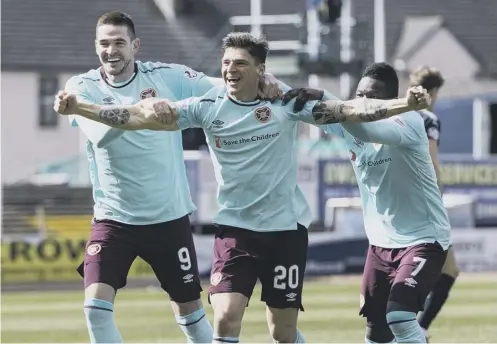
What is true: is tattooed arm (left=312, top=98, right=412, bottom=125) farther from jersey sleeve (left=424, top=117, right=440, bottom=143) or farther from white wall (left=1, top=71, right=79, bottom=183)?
white wall (left=1, top=71, right=79, bottom=183)

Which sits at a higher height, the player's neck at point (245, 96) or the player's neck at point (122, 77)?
the player's neck at point (122, 77)

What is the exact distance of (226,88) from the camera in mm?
8141

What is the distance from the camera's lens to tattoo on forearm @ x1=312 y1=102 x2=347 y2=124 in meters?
7.87

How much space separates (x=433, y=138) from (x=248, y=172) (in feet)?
10.7

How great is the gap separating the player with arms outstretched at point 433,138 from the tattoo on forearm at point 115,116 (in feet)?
10.8

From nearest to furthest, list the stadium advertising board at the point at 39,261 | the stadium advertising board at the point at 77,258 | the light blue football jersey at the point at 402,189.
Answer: the light blue football jersey at the point at 402,189 < the stadium advertising board at the point at 77,258 < the stadium advertising board at the point at 39,261

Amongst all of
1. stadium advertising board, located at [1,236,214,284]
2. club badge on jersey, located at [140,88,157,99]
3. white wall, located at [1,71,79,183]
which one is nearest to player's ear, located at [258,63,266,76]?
club badge on jersey, located at [140,88,157,99]

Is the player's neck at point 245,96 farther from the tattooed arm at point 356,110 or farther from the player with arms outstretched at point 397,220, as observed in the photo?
the player with arms outstretched at point 397,220

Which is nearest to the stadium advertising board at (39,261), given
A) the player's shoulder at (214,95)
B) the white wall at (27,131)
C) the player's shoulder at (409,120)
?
the player's shoulder at (409,120)

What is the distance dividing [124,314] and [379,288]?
26.6 feet

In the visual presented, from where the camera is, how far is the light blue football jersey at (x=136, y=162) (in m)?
8.68

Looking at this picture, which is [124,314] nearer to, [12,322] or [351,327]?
[12,322]

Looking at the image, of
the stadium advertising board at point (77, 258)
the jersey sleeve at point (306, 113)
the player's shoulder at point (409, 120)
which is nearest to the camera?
the jersey sleeve at point (306, 113)

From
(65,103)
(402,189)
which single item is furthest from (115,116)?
(402,189)
